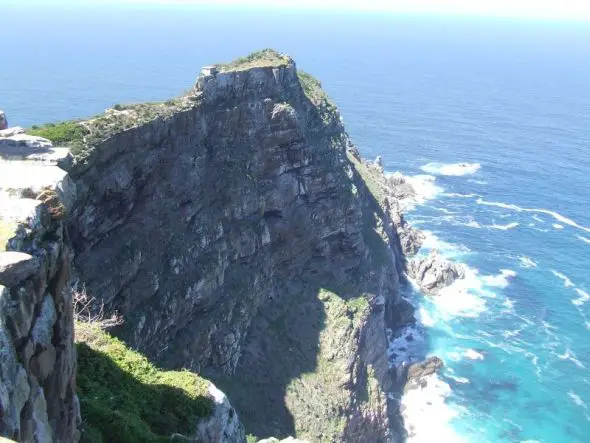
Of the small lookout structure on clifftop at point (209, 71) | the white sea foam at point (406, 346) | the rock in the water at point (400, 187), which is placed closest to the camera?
the small lookout structure on clifftop at point (209, 71)

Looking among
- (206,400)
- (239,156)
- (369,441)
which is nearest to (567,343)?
(369,441)

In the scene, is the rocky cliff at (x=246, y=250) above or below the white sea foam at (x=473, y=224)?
above

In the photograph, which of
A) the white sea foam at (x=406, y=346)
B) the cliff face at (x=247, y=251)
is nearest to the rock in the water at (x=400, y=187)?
the cliff face at (x=247, y=251)

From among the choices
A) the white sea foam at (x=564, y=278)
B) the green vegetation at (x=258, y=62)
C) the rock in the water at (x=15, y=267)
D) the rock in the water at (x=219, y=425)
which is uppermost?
the green vegetation at (x=258, y=62)

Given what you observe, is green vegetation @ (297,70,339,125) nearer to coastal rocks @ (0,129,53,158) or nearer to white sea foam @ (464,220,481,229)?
white sea foam @ (464,220,481,229)

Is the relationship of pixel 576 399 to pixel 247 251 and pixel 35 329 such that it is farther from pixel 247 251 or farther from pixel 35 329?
pixel 35 329

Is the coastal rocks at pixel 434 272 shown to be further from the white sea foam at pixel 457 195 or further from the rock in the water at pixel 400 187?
the white sea foam at pixel 457 195
